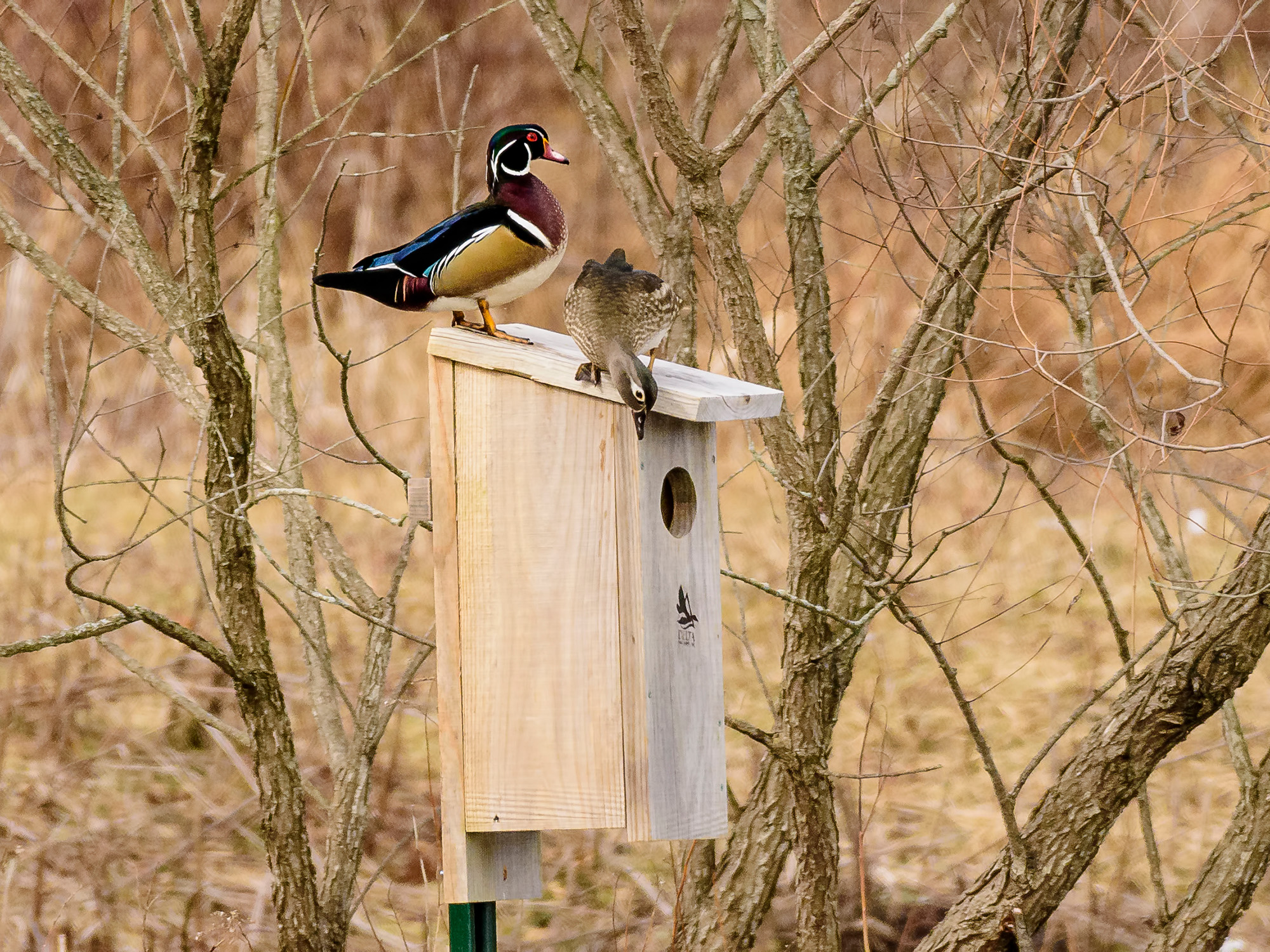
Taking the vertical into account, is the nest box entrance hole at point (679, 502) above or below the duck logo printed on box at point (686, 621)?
above

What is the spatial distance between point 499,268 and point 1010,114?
140 centimetres

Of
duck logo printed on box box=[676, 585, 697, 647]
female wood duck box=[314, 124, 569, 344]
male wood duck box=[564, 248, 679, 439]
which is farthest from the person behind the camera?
duck logo printed on box box=[676, 585, 697, 647]

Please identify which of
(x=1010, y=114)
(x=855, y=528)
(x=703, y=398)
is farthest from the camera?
(x=855, y=528)

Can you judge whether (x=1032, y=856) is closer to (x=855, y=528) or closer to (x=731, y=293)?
(x=855, y=528)

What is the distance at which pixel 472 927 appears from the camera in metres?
2.61

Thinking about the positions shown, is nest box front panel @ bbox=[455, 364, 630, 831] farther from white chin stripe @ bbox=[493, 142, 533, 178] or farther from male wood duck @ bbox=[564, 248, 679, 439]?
white chin stripe @ bbox=[493, 142, 533, 178]

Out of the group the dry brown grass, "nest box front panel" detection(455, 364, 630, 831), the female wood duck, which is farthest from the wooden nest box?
the dry brown grass

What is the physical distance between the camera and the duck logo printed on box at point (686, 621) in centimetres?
252

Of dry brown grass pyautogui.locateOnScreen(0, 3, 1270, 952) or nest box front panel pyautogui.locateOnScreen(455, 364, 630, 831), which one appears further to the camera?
dry brown grass pyautogui.locateOnScreen(0, 3, 1270, 952)

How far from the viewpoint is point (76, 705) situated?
551cm

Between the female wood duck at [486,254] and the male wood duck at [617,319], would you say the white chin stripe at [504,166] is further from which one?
the male wood duck at [617,319]

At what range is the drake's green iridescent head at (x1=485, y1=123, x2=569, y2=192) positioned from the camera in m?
2.46

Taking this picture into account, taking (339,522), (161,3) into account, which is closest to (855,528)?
(161,3)

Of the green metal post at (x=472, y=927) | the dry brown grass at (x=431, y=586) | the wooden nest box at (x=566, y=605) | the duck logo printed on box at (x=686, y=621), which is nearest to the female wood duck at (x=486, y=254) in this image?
the wooden nest box at (x=566, y=605)
